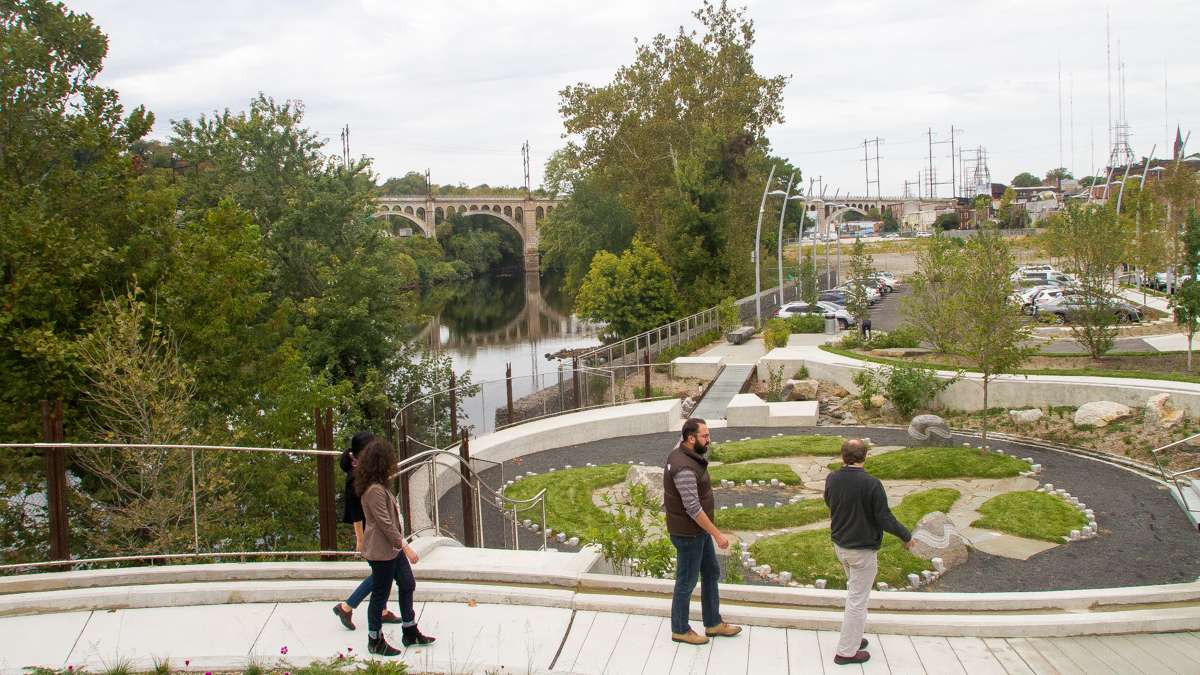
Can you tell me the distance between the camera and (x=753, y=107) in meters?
56.3

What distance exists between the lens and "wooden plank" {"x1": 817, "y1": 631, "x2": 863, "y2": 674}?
6.86m

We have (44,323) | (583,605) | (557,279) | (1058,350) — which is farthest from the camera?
(557,279)

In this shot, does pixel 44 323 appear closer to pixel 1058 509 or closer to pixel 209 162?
pixel 1058 509

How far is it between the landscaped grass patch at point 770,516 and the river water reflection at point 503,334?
11.2 meters

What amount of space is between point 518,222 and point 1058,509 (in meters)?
108

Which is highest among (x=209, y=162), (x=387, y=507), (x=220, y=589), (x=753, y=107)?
(x=753, y=107)

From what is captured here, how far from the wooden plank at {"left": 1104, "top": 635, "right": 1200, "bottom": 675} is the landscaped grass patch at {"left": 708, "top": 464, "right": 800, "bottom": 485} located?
34.0 feet

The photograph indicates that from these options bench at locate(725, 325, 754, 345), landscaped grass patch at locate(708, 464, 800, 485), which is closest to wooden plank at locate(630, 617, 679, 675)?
landscaped grass patch at locate(708, 464, 800, 485)

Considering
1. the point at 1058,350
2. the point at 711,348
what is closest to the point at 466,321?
the point at 711,348

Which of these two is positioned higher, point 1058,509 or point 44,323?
point 44,323

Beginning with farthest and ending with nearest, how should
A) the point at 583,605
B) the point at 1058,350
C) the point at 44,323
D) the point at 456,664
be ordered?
the point at 1058,350 → the point at 44,323 → the point at 583,605 → the point at 456,664

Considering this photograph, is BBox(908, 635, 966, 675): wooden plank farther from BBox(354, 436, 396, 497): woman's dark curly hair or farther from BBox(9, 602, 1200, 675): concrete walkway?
BBox(354, 436, 396, 497): woman's dark curly hair

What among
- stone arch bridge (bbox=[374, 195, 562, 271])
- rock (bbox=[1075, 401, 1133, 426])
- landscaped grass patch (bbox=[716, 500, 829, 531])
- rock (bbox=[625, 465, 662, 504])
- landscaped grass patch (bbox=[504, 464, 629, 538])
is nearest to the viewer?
landscaped grass patch (bbox=[716, 500, 829, 531])

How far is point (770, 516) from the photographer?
50.8ft
